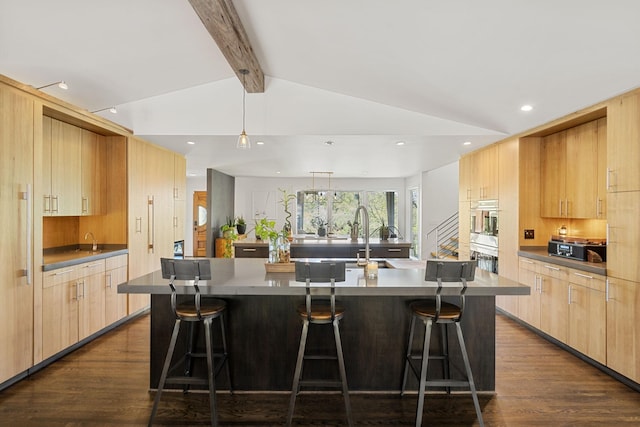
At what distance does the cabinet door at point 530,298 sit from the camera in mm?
4004

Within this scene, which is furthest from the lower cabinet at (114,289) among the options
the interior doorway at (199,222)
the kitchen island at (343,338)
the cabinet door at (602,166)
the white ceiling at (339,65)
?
the interior doorway at (199,222)

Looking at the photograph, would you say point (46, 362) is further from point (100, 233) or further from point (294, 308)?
point (294, 308)

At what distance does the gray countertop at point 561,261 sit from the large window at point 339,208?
6.06 metres

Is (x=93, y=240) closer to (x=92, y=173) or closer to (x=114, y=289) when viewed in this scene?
(x=114, y=289)

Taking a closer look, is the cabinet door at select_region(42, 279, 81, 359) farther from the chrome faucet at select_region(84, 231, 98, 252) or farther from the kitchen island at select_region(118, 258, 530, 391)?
the kitchen island at select_region(118, 258, 530, 391)

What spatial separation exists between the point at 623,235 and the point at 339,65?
2.71m

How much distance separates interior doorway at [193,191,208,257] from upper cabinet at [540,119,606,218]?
339 inches

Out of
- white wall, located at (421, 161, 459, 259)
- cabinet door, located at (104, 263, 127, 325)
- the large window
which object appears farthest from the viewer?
the large window

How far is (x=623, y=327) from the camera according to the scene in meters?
2.87

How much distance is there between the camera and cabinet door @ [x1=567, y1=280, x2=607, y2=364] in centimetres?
309

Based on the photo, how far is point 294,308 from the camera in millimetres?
2736

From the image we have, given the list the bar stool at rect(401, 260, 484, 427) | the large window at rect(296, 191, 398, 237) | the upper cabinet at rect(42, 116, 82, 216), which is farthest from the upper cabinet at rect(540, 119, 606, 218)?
the large window at rect(296, 191, 398, 237)

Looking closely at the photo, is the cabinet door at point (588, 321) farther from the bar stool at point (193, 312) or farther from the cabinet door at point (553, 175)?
the bar stool at point (193, 312)

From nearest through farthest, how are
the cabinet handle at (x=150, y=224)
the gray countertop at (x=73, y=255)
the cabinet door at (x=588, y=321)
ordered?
the cabinet door at (x=588, y=321) < the gray countertop at (x=73, y=255) < the cabinet handle at (x=150, y=224)
